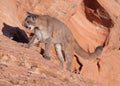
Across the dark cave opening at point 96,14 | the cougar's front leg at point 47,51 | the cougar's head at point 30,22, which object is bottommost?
the dark cave opening at point 96,14

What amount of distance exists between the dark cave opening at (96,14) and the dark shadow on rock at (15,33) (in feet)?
24.9

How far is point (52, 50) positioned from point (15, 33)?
8.50ft

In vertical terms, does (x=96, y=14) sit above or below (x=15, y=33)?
below

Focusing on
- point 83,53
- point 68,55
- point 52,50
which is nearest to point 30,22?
point 68,55

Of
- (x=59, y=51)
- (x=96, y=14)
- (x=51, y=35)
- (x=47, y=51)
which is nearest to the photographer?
(x=47, y=51)

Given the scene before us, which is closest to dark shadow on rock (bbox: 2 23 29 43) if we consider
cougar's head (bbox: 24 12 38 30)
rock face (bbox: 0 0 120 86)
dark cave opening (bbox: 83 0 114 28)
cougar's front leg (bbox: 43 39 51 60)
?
rock face (bbox: 0 0 120 86)

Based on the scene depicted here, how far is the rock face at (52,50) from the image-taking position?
11.5 m

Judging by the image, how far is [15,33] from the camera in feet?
57.1

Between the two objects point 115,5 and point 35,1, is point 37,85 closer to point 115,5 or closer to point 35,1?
point 35,1

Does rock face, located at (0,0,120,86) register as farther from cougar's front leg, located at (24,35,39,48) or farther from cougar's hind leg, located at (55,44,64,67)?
cougar's hind leg, located at (55,44,64,67)

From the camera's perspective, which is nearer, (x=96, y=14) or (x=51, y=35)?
(x=51, y=35)

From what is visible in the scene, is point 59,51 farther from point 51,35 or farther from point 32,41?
point 32,41

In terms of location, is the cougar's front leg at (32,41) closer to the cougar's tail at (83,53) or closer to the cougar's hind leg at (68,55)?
the cougar's hind leg at (68,55)

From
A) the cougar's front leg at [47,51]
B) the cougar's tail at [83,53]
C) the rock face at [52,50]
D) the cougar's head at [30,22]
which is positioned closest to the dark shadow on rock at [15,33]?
the rock face at [52,50]
